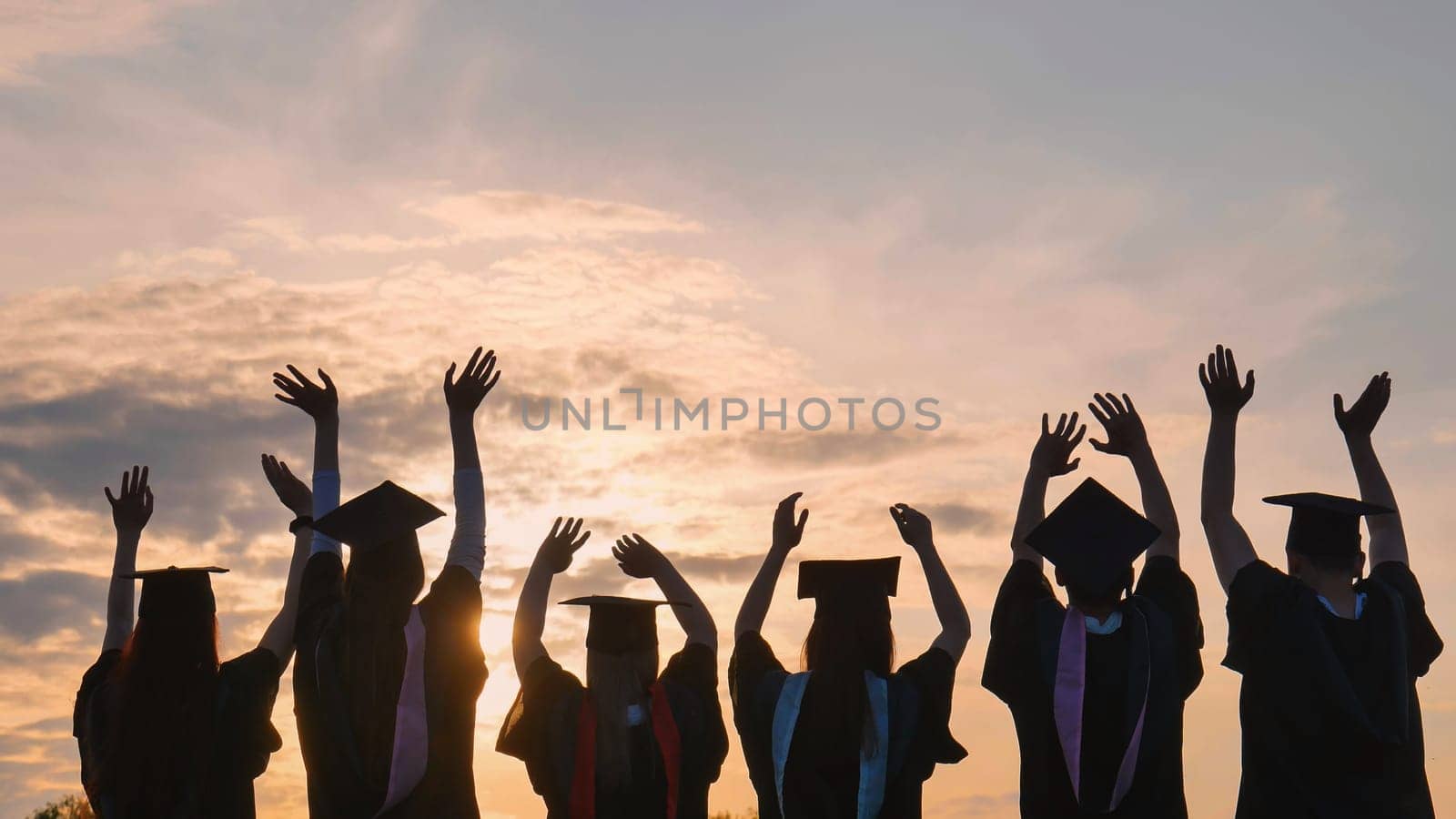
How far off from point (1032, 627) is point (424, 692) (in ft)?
9.11

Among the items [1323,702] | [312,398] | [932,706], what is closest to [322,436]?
[312,398]

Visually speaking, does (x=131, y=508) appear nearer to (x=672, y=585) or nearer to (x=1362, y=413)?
(x=672, y=585)

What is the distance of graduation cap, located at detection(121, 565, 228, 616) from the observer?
7555mm

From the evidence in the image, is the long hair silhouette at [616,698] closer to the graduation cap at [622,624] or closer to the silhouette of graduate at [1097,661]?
the graduation cap at [622,624]

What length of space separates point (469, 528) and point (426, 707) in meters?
0.82

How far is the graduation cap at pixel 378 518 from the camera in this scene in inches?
281

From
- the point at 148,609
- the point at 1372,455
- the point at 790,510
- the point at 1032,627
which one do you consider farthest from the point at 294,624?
the point at 1372,455

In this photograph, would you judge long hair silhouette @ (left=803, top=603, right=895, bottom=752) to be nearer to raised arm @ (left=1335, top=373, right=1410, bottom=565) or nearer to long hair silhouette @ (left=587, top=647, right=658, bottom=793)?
long hair silhouette @ (left=587, top=647, right=658, bottom=793)

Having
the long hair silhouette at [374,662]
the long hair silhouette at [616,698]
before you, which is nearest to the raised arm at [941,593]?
the long hair silhouette at [616,698]

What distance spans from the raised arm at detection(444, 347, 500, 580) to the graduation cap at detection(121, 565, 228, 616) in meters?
1.32

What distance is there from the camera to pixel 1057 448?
7648 mm

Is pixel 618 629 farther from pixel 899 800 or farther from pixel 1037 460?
pixel 1037 460

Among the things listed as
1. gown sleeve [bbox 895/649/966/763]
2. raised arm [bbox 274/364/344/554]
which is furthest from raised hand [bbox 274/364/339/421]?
gown sleeve [bbox 895/649/966/763]

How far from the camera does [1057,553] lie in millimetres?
7328
